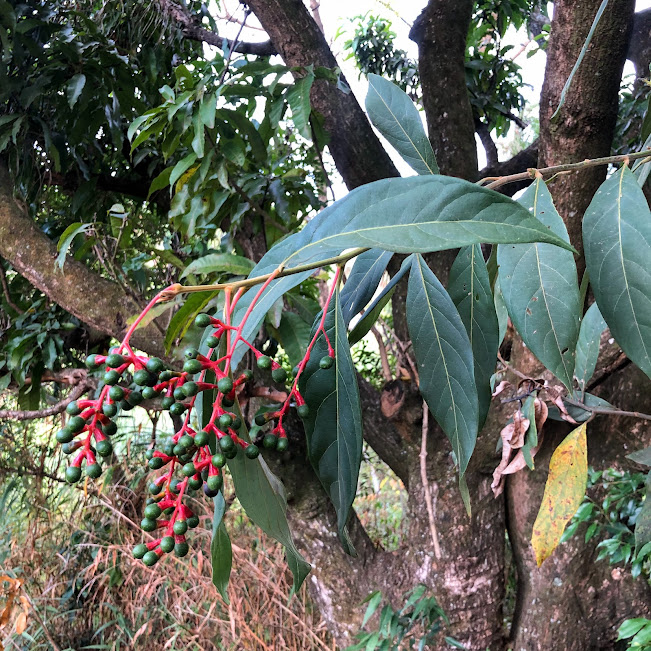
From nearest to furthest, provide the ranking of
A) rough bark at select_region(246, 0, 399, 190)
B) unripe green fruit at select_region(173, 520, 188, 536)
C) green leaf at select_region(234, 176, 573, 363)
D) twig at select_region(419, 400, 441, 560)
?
green leaf at select_region(234, 176, 573, 363) → unripe green fruit at select_region(173, 520, 188, 536) → twig at select_region(419, 400, 441, 560) → rough bark at select_region(246, 0, 399, 190)

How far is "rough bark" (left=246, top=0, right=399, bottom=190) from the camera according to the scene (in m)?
1.52

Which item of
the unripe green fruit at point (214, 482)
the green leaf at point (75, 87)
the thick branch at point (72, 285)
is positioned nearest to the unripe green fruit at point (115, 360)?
the unripe green fruit at point (214, 482)

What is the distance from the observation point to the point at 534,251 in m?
0.44

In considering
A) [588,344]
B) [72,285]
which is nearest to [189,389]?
[588,344]

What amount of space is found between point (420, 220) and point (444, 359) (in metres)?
0.20

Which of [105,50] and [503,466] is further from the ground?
[105,50]

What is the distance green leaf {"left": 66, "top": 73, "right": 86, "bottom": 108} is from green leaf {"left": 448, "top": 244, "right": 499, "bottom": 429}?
133 centimetres

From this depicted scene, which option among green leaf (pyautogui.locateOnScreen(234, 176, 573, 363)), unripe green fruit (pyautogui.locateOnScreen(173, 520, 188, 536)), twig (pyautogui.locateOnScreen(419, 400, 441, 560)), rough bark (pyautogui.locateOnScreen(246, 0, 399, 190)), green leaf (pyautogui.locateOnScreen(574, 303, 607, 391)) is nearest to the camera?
green leaf (pyautogui.locateOnScreen(234, 176, 573, 363))

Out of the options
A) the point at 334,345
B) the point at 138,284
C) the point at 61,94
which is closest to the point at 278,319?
the point at 334,345

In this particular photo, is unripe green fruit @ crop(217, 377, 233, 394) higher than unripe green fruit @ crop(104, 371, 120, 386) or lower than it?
lower

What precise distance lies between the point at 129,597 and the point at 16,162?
166 centimetres

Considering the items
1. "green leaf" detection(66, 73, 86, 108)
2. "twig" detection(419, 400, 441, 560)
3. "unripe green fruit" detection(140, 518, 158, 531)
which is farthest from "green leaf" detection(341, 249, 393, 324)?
"green leaf" detection(66, 73, 86, 108)

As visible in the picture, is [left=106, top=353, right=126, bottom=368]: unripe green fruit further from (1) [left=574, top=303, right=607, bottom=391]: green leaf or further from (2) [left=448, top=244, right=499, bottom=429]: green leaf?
(1) [left=574, top=303, right=607, bottom=391]: green leaf

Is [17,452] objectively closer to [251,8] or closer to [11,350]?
[11,350]
